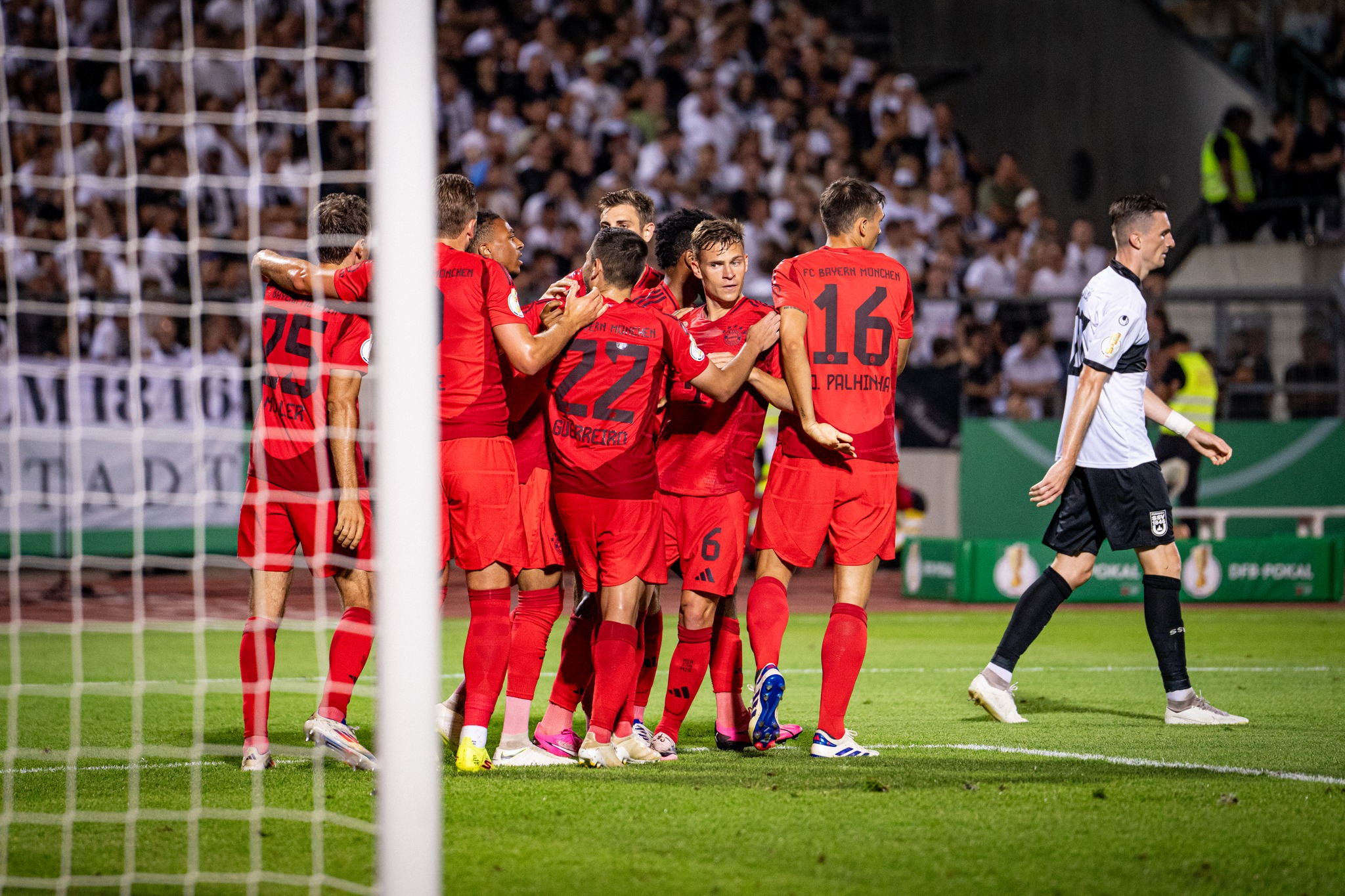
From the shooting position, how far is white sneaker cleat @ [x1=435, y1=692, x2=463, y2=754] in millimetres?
6316

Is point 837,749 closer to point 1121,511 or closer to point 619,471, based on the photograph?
point 619,471

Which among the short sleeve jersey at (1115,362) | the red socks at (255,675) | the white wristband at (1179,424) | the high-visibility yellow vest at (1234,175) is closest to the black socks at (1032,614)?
the short sleeve jersey at (1115,362)

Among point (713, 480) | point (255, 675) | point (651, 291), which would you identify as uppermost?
point (651, 291)

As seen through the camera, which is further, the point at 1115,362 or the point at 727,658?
the point at 1115,362

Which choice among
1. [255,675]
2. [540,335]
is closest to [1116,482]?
[540,335]

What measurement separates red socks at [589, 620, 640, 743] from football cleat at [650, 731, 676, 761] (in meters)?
0.28

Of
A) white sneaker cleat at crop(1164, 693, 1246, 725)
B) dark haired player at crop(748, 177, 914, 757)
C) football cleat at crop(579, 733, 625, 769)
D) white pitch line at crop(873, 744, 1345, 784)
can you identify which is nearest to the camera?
white pitch line at crop(873, 744, 1345, 784)

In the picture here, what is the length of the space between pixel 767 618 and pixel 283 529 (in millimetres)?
1971

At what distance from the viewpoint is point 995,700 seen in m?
6.89

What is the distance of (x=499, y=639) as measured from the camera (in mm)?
5844

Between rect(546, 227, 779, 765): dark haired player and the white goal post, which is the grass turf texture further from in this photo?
the white goal post

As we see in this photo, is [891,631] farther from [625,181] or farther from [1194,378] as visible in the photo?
[625,181]

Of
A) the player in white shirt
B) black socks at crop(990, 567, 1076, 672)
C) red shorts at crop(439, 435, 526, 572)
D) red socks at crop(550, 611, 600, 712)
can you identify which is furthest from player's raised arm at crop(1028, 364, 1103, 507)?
red shorts at crop(439, 435, 526, 572)

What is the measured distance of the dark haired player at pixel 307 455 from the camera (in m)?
5.74
